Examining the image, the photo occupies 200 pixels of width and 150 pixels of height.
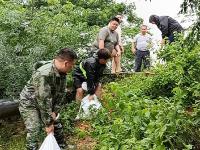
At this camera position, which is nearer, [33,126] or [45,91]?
[45,91]

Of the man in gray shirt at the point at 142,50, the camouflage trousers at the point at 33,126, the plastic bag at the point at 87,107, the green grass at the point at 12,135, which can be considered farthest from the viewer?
the man in gray shirt at the point at 142,50

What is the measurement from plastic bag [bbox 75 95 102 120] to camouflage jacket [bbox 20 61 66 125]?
1.23 m

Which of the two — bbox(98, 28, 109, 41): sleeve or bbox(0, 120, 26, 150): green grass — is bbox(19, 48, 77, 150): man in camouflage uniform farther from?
bbox(98, 28, 109, 41): sleeve

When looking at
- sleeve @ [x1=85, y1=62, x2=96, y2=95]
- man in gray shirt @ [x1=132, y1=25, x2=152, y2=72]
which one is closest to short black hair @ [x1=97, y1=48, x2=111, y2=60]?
sleeve @ [x1=85, y1=62, x2=96, y2=95]

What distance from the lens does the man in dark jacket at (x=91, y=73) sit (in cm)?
840

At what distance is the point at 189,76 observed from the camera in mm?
8617

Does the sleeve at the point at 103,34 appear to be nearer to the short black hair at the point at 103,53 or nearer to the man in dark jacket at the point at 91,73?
the man in dark jacket at the point at 91,73

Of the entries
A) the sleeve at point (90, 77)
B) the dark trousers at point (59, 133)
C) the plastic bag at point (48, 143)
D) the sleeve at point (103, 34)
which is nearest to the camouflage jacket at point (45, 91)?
the plastic bag at point (48, 143)

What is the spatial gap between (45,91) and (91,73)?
224 centimetres

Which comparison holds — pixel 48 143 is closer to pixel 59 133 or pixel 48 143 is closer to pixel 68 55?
pixel 59 133

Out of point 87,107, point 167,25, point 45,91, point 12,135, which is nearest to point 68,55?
point 45,91

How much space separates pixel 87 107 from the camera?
8.67m

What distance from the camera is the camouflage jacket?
6.49 meters

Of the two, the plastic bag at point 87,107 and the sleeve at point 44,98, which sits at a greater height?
the sleeve at point 44,98
